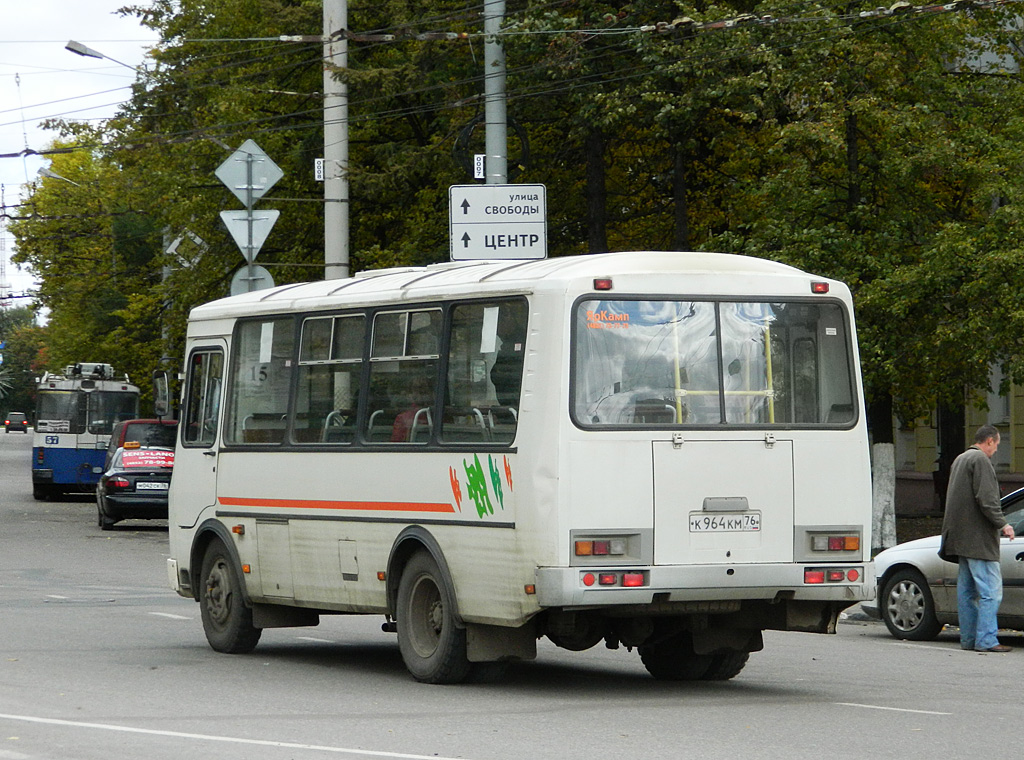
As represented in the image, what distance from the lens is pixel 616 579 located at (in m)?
10.2

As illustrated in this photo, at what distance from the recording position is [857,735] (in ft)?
30.0

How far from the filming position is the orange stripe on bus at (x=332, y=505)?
447 inches

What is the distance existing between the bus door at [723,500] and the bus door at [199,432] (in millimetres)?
4577

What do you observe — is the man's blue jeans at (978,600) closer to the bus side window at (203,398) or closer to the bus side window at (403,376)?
the bus side window at (403,376)

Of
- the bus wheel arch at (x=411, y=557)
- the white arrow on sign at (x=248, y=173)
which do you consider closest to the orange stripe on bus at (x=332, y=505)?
the bus wheel arch at (x=411, y=557)

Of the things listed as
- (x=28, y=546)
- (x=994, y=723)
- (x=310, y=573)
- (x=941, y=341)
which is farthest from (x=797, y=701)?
(x=28, y=546)

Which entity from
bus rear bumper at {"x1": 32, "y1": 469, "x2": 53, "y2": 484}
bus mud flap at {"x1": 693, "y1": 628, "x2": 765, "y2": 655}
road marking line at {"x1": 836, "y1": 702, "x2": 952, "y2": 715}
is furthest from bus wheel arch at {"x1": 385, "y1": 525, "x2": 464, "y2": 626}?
bus rear bumper at {"x1": 32, "y1": 469, "x2": 53, "y2": 484}

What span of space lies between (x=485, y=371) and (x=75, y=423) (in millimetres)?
33586

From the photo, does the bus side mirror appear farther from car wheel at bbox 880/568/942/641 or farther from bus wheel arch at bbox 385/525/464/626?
car wheel at bbox 880/568/942/641

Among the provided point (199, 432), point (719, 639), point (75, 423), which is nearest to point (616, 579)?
point (719, 639)

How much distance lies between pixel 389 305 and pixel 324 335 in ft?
2.84

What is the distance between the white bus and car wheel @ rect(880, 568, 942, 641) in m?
4.26

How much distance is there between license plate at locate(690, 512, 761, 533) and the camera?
10.5 metres

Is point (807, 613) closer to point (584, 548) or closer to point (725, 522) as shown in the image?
point (725, 522)
